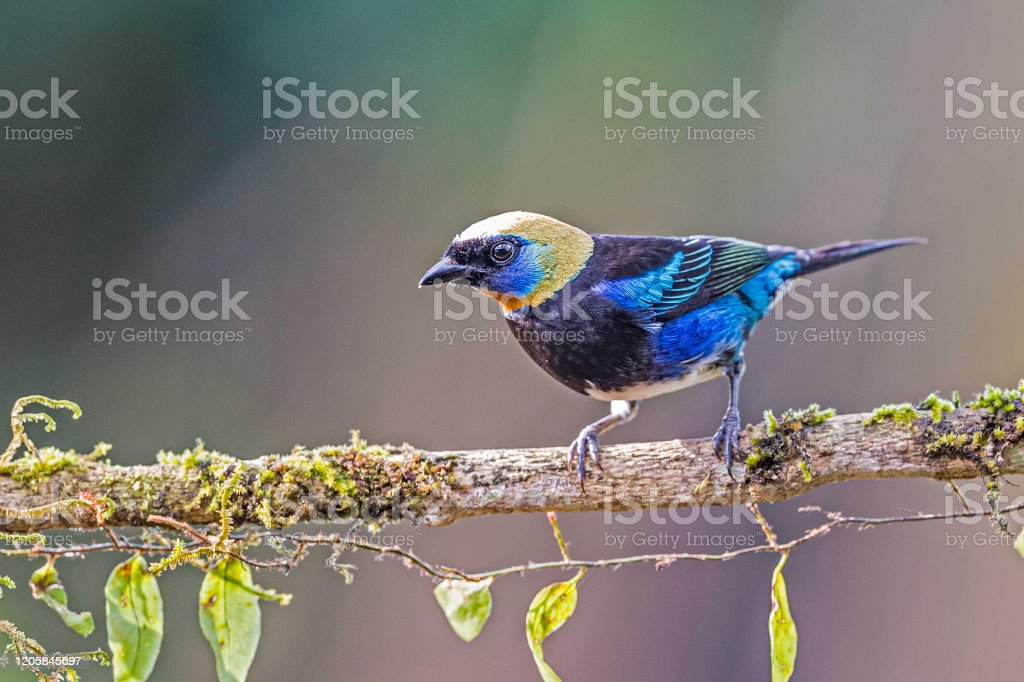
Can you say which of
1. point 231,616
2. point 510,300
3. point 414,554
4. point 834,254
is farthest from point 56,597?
point 834,254

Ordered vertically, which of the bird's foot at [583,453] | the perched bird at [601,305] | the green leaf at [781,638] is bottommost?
the green leaf at [781,638]

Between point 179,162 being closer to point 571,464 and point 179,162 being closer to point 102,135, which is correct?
point 102,135

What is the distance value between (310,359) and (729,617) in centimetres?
339

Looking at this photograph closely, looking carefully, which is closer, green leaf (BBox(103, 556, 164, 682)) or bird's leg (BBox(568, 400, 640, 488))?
green leaf (BBox(103, 556, 164, 682))

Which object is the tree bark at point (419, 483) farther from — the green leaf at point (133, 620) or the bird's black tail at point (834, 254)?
the bird's black tail at point (834, 254)

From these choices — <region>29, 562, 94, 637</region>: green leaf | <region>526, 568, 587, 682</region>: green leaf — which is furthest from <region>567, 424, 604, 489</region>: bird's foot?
<region>29, 562, 94, 637</region>: green leaf

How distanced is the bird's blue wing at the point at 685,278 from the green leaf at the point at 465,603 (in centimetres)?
135

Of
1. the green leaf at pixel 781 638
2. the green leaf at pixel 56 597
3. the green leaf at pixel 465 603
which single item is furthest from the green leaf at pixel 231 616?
the green leaf at pixel 781 638

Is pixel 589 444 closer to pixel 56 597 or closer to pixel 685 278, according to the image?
pixel 685 278

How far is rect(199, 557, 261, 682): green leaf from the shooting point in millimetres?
2490

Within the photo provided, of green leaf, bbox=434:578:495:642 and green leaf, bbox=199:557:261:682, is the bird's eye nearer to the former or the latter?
green leaf, bbox=434:578:495:642

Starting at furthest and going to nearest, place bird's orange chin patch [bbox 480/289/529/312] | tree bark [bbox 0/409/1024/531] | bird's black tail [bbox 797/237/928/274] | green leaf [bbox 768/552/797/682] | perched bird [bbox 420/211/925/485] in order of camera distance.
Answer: bird's black tail [bbox 797/237/928/274]
bird's orange chin patch [bbox 480/289/529/312]
perched bird [bbox 420/211/925/485]
tree bark [bbox 0/409/1024/531]
green leaf [bbox 768/552/797/682]

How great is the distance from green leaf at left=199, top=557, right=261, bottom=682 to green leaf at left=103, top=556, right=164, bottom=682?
14 centimetres

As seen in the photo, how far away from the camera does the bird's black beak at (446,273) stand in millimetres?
3533
